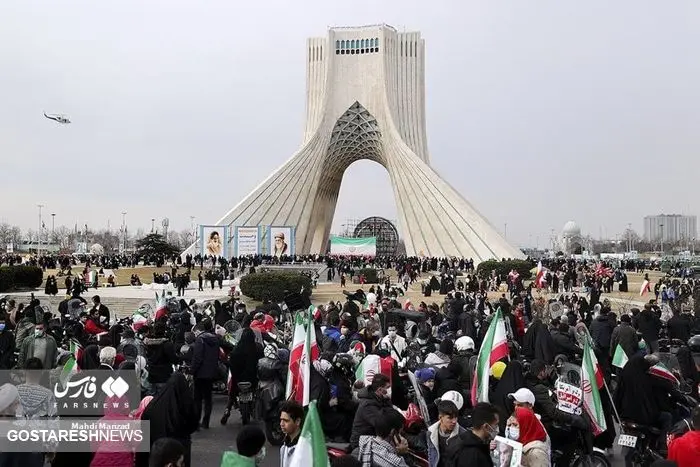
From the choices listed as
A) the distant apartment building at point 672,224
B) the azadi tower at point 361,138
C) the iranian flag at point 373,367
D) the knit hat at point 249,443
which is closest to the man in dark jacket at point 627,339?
the iranian flag at point 373,367

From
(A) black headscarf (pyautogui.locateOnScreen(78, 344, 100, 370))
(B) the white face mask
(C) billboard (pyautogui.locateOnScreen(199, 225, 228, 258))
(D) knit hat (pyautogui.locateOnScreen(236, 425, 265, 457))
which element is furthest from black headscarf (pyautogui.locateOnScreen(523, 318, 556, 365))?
(C) billboard (pyautogui.locateOnScreen(199, 225, 228, 258))

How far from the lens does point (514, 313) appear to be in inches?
464

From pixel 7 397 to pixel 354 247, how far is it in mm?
43604

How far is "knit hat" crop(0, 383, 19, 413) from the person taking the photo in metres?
4.02

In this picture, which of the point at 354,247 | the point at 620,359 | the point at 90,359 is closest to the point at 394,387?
the point at 620,359

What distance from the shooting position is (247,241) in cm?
3659

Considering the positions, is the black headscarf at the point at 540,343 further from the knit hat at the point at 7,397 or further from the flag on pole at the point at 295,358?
the knit hat at the point at 7,397

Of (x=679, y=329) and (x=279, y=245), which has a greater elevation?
(x=279, y=245)

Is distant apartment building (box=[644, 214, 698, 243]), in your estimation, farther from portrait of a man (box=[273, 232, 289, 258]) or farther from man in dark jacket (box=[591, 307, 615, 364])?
man in dark jacket (box=[591, 307, 615, 364])

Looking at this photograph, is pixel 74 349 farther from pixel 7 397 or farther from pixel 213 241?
pixel 213 241

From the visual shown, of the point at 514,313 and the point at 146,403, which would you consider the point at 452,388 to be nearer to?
the point at 146,403

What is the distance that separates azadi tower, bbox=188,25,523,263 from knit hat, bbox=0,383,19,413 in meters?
39.1

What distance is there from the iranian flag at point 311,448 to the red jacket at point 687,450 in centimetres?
212

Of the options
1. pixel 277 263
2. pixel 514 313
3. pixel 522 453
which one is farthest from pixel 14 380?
pixel 277 263
